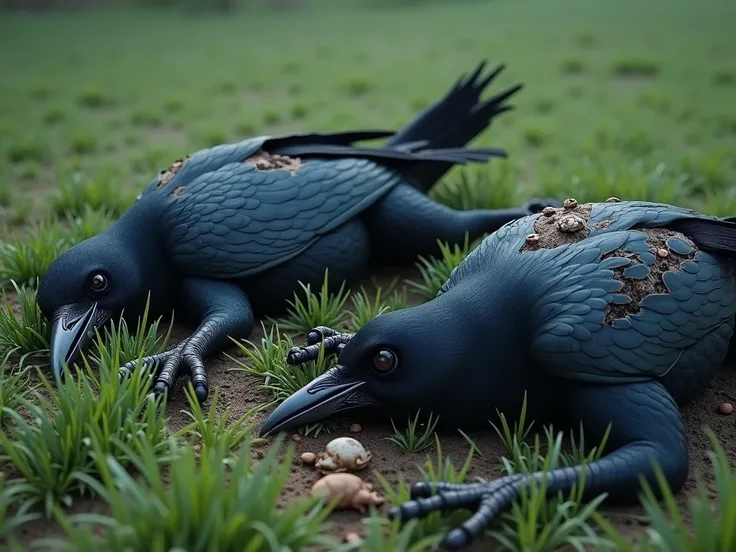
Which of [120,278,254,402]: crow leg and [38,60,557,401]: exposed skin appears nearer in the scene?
[120,278,254,402]: crow leg

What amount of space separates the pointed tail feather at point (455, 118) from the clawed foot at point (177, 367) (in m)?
1.71

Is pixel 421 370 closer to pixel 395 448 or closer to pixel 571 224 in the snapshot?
pixel 395 448

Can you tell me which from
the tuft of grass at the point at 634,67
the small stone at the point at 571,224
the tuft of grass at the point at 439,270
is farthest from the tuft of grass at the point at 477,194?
the tuft of grass at the point at 634,67

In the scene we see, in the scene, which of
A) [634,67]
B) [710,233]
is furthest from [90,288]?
[634,67]

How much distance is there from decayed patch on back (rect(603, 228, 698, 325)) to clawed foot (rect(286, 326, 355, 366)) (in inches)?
36.2

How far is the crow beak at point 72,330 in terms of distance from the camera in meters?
2.64

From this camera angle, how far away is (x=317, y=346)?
2596 millimetres

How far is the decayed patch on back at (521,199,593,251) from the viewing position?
2432 millimetres

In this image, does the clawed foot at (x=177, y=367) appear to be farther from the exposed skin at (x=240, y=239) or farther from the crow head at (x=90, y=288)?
the crow head at (x=90, y=288)

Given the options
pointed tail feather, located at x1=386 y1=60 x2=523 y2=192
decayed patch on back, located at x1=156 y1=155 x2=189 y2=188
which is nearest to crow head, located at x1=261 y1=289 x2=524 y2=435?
decayed patch on back, located at x1=156 y1=155 x2=189 y2=188

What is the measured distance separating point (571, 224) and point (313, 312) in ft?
3.69

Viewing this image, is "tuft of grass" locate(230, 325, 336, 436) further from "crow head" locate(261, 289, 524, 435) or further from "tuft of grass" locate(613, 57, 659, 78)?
"tuft of grass" locate(613, 57, 659, 78)

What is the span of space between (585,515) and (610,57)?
7.53 metres

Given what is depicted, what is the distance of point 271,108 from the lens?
22.3 feet
